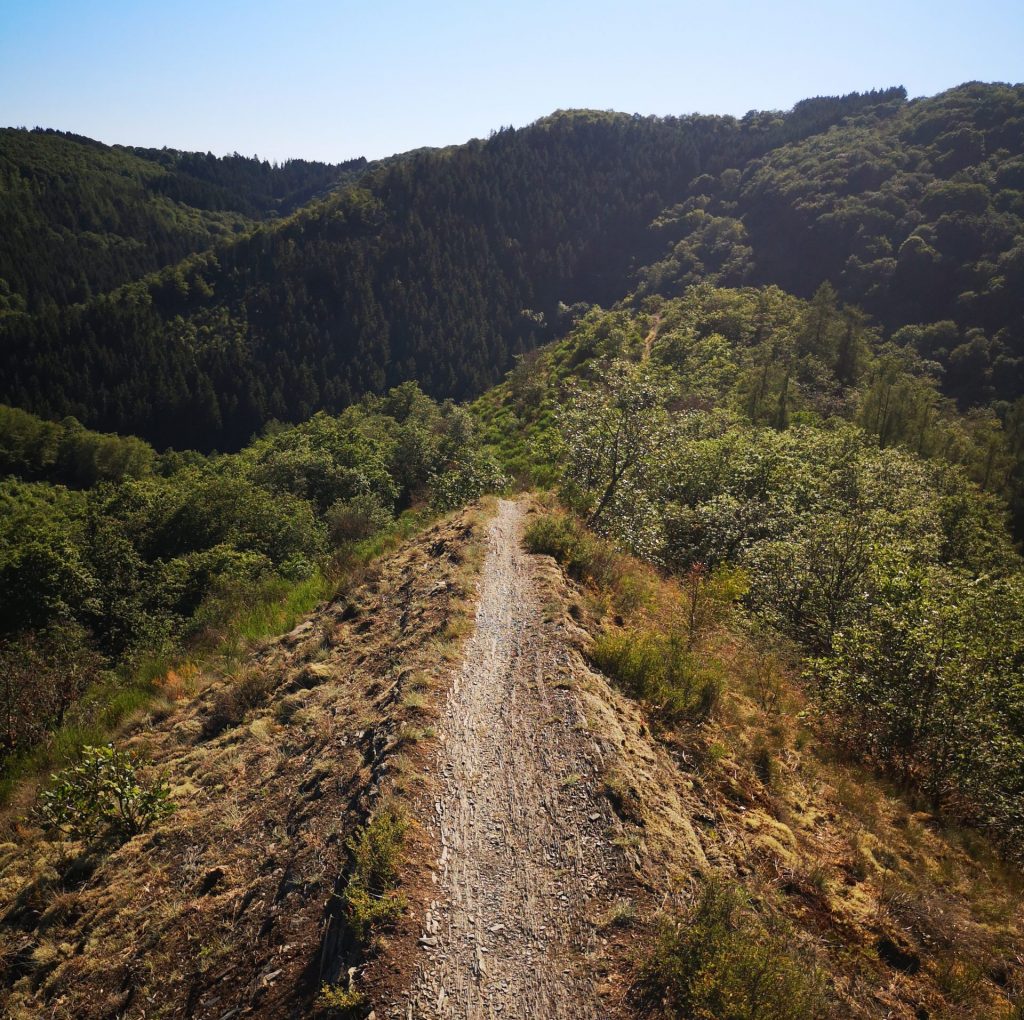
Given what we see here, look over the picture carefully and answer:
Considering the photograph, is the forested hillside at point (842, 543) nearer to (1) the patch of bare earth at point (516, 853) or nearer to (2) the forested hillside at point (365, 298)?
(1) the patch of bare earth at point (516, 853)

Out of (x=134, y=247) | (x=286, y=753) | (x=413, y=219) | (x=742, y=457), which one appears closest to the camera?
(x=286, y=753)

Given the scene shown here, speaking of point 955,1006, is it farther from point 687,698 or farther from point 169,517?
point 169,517

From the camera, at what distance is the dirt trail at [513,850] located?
5.45m

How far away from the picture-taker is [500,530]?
18188 millimetres

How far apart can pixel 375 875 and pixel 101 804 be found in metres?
4.47

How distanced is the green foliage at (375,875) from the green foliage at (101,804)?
3457 millimetres

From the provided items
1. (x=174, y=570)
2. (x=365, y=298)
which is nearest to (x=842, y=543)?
(x=174, y=570)

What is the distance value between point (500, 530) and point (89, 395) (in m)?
128

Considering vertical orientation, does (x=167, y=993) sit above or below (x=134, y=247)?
below

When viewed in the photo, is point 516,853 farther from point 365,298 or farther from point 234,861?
point 365,298

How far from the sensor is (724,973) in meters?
5.23

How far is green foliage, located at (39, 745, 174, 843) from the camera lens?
7781 mm

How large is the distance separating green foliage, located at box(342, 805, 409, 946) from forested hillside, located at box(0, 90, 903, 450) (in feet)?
333

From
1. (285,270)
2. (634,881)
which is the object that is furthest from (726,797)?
(285,270)
